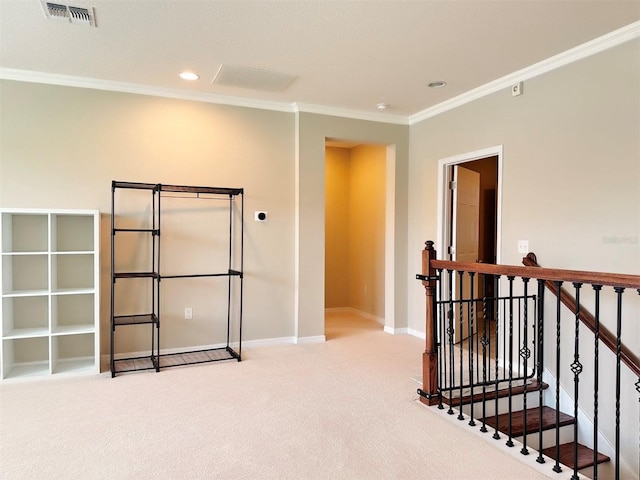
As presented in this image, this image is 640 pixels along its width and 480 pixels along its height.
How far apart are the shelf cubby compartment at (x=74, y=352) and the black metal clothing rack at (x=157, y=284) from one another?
209mm

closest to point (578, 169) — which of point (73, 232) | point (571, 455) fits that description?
point (571, 455)

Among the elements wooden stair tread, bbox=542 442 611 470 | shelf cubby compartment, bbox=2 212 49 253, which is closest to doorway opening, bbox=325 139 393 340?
wooden stair tread, bbox=542 442 611 470

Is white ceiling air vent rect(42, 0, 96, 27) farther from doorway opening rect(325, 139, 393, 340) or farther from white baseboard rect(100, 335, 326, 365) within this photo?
doorway opening rect(325, 139, 393, 340)

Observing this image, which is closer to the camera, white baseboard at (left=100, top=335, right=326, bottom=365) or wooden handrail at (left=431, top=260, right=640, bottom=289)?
wooden handrail at (left=431, top=260, right=640, bottom=289)

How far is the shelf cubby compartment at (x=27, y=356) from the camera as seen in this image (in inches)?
141

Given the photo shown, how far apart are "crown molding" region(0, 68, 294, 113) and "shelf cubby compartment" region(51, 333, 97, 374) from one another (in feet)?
7.38

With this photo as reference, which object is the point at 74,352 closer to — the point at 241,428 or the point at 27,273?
the point at 27,273

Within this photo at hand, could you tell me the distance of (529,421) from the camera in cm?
328

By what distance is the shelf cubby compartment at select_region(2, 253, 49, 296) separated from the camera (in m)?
3.66

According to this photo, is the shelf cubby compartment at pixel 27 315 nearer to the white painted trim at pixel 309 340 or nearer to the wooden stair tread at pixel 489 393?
the white painted trim at pixel 309 340

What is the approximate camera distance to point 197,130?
14.3 feet

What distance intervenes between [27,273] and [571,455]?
4.61 metres

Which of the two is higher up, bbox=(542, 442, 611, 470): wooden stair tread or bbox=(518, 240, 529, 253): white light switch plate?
bbox=(518, 240, 529, 253): white light switch plate

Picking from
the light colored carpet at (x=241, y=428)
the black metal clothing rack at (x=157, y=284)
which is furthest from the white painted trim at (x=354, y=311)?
the black metal clothing rack at (x=157, y=284)
